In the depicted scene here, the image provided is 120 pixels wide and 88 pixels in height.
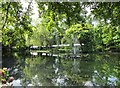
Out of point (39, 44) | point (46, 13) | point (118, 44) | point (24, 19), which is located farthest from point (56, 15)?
point (39, 44)

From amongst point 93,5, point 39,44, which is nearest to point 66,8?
point 93,5

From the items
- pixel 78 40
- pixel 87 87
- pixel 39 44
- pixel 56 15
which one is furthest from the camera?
pixel 39 44

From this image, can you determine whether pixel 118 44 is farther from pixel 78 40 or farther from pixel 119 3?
pixel 119 3

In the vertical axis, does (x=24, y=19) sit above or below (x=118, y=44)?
above

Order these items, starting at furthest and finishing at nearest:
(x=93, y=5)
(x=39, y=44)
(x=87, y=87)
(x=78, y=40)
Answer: (x=39, y=44) → (x=78, y=40) → (x=87, y=87) → (x=93, y=5)

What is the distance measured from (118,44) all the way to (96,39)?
7.83ft

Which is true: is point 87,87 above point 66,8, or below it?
below

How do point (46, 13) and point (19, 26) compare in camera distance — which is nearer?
point (46, 13)

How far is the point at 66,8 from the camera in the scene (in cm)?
480

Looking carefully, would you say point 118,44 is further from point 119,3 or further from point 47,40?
point 119,3

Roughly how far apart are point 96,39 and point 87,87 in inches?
726

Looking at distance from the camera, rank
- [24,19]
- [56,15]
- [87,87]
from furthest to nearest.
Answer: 1. [24,19]
2. [87,87]
3. [56,15]

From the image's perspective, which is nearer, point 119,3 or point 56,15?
point 119,3

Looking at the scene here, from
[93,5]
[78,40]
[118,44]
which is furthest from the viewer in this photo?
[78,40]
